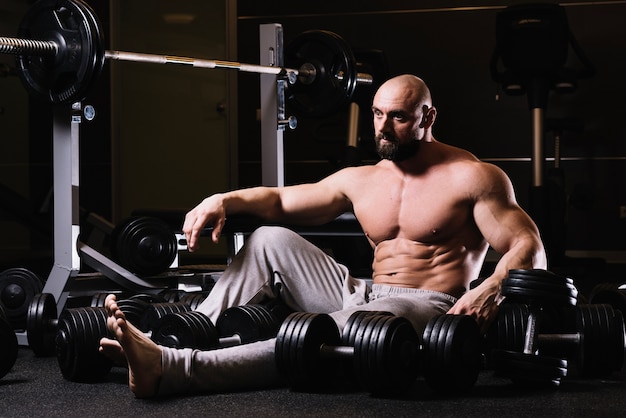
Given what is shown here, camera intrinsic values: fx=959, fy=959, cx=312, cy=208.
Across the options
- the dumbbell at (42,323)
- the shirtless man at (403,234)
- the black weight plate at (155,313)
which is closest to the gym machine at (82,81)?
the dumbbell at (42,323)

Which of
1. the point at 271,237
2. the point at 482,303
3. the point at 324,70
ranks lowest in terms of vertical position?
the point at 482,303

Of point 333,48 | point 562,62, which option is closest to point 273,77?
point 333,48

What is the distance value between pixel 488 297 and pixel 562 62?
3458mm

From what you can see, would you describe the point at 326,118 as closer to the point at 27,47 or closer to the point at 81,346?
the point at 27,47

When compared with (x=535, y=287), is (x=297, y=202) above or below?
above

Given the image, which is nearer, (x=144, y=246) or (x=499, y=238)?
(x=499, y=238)

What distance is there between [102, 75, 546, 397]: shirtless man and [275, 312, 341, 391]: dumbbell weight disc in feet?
0.34

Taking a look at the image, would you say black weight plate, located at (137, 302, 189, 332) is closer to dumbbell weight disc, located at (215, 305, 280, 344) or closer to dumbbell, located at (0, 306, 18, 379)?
dumbbell weight disc, located at (215, 305, 280, 344)

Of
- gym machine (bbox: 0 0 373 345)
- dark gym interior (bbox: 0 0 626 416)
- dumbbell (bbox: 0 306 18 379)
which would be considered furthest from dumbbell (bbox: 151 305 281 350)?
dark gym interior (bbox: 0 0 626 416)

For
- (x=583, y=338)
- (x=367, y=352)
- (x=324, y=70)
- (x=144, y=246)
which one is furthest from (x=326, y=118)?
(x=367, y=352)

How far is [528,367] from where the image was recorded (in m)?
2.26

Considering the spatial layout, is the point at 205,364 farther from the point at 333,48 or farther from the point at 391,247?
the point at 333,48

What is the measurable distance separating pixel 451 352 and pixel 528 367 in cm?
24

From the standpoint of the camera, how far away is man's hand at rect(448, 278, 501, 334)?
7.44 feet
